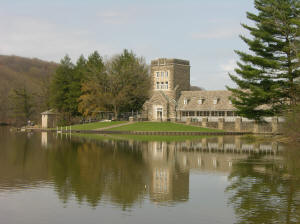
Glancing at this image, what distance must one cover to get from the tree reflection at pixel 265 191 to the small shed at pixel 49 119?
176ft

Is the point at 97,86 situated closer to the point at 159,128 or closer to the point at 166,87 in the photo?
the point at 166,87

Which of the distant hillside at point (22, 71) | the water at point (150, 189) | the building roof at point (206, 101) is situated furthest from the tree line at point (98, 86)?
the distant hillside at point (22, 71)

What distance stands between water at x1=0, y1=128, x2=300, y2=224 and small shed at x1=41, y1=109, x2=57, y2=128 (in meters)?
47.7

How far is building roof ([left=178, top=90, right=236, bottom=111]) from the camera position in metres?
59.2

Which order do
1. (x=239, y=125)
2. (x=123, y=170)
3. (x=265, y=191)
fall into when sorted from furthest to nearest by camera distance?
1. (x=239, y=125)
2. (x=123, y=170)
3. (x=265, y=191)

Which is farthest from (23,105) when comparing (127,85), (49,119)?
(127,85)

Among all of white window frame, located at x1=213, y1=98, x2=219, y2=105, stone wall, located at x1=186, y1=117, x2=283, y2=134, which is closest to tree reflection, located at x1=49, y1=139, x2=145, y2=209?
stone wall, located at x1=186, y1=117, x2=283, y2=134

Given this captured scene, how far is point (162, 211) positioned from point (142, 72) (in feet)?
199

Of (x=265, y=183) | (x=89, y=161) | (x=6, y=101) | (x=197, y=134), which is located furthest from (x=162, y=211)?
(x=6, y=101)

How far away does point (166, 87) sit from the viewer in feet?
217

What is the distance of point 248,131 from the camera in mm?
52906

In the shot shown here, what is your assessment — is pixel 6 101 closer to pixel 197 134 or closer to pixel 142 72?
pixel 142 72

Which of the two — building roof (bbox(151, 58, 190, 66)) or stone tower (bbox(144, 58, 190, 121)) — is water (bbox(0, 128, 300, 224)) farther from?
building roof (bbox(151, 58, 190, 66))

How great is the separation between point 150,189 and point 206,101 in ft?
154
